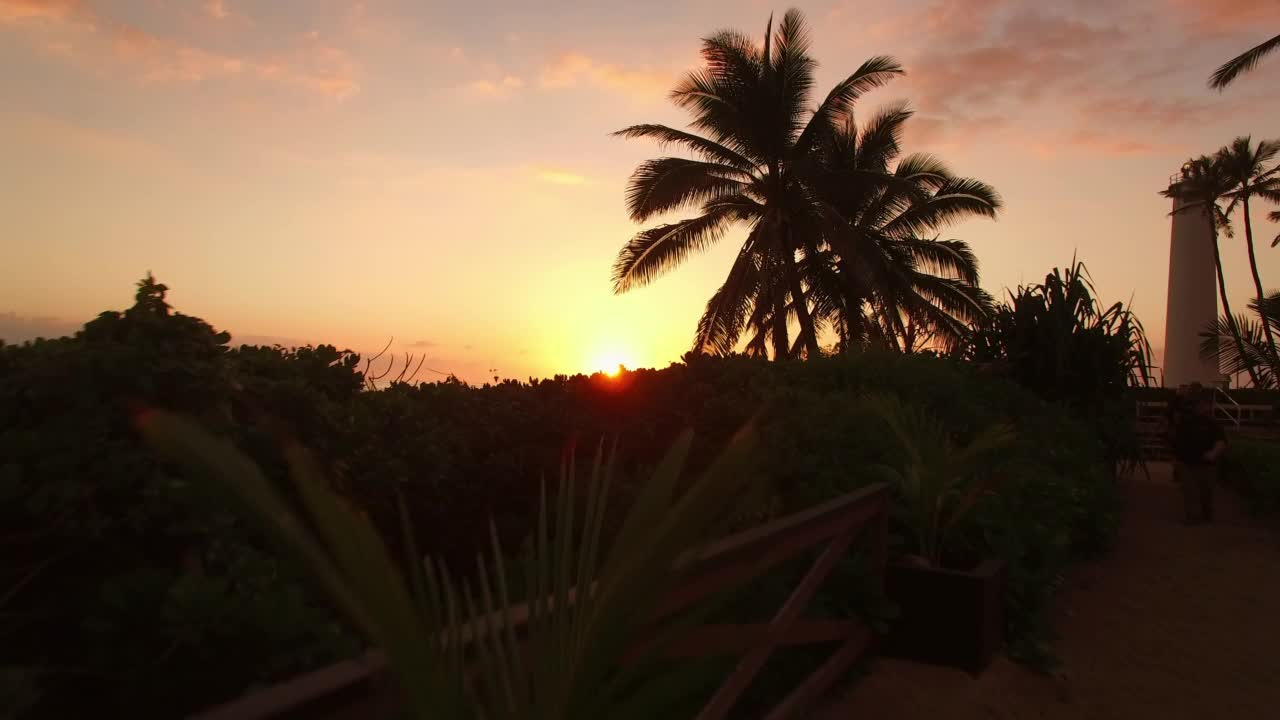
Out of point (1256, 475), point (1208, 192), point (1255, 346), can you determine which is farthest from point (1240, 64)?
point (1208, 192)

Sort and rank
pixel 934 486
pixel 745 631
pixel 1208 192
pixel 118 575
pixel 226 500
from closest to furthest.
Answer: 1. pixel 226 500
2. pixel 745 631
3. pixel 118 575
4. pixel 934 486
5. pixel 1208 192

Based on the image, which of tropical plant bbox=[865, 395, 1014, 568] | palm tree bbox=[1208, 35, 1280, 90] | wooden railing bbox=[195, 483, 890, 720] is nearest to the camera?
wooden railing bbox=[195, 483, 890, 720]

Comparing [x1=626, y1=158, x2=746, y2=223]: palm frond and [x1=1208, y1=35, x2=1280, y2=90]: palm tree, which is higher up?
[x1=1208, y1=35, x2=1280, y2=90]: palm tree

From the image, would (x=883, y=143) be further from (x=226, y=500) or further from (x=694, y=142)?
(x=226, y=500)

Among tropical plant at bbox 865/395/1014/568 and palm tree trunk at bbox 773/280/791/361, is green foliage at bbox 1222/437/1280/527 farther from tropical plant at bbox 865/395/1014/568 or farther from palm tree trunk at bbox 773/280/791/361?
palm tree trunk at bbox 773/280/791/361

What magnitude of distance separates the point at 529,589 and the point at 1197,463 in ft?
36.8

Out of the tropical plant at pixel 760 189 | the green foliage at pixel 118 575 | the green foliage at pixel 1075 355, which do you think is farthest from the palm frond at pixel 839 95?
the green foliage at pixel 118 575

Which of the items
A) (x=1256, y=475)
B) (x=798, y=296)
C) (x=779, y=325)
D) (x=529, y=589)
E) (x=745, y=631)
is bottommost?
(x=1256, y=475)

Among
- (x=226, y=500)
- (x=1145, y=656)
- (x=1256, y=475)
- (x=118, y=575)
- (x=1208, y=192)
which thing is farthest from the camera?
(x=1208, y=192)

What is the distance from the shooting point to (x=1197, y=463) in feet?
33.4

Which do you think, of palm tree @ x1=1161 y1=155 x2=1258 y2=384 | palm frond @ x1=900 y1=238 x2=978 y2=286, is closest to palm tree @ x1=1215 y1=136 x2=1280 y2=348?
palm tree @ x1=1161 y1=155 x2=1258 y2=384

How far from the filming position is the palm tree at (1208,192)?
40312 millimetres

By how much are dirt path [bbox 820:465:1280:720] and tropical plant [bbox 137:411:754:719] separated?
3.01 m

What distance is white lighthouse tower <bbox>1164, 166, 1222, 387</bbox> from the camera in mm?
42000
